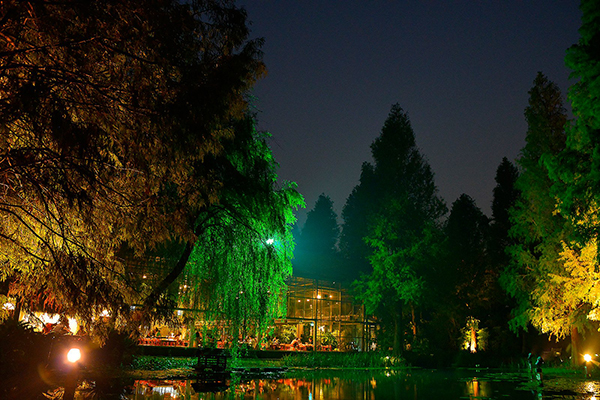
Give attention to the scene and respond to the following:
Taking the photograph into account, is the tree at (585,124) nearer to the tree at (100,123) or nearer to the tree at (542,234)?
the tree at (542,234)

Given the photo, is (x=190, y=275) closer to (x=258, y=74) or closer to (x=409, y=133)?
(x=258, y=74)

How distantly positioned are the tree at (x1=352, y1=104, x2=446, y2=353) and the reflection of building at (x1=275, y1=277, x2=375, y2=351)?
6.48 ft

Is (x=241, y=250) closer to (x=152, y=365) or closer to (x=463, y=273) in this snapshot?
(x=152, y=365)

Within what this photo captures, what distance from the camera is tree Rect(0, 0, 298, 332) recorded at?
5516mm

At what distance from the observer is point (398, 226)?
1328 inches

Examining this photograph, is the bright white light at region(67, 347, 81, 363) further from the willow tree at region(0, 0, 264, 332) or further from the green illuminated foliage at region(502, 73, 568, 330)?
the green illuminated foliage at region(502, 73, 568, 330)

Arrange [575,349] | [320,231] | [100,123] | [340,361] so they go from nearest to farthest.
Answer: [100,123] < [340,361] < [575,349] < [320,231]

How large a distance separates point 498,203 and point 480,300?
350 inches

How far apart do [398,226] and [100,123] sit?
29.2 metres

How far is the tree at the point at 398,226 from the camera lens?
32750 mm

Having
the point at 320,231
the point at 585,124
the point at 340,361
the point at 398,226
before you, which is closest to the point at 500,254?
the point at 398,226

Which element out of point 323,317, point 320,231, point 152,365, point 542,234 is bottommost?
point 152,365

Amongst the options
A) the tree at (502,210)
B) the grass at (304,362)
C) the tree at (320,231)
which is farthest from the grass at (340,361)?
the tree at (320,231)

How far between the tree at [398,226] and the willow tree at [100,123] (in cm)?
2614
